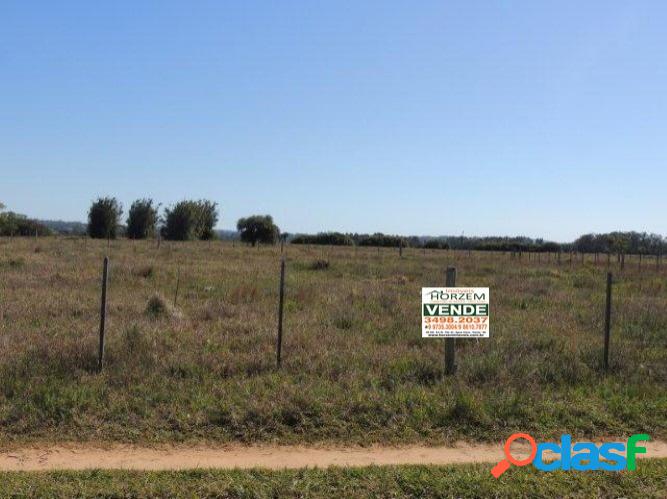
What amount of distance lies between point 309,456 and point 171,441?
135cm

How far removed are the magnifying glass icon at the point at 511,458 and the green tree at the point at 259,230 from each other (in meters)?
54.6

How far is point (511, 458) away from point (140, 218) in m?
67.8

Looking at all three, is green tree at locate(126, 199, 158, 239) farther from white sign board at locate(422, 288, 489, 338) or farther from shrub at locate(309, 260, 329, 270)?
white sign board at locate(422, 288, 489, 338)

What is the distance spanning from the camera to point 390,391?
259 inches

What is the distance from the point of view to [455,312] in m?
7.08

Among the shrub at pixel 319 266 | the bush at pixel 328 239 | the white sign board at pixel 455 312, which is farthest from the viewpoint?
the bush at pixel 328 239

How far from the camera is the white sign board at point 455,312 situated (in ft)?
23.0

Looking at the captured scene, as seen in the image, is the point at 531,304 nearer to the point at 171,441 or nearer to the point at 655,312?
the point at 655,312

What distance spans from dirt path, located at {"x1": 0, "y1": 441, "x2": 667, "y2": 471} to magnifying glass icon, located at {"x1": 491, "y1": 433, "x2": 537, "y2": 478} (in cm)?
7

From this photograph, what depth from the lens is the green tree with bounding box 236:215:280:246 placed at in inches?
2352

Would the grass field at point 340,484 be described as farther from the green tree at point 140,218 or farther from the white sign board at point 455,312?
the green tree at point 140,218

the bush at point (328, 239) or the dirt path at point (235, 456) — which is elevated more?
the bush at point (328, 239)

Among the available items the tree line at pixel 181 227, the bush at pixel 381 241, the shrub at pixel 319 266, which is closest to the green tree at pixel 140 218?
the tree line at pixel 181 227

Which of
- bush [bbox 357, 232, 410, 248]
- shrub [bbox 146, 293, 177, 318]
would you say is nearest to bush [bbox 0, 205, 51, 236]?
bush [bbox 357, 232, 410, 248]
